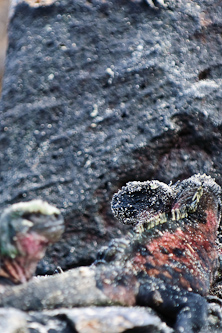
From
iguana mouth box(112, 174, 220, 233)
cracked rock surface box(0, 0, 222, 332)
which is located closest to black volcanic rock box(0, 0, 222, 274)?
cracked rock surface box(0, 0, 222, 332)

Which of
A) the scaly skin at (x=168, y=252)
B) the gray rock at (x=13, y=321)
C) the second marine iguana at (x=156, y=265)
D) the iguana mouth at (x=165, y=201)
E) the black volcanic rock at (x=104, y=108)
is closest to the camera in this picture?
the gray rock at (x=13, y=321)

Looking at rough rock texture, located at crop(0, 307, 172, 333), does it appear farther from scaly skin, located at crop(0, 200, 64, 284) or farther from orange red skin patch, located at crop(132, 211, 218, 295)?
orange red skin patch, located at crop(132, 211, 218, 295)

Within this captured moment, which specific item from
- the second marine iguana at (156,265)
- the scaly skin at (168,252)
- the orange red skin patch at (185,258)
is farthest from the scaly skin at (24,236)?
the orange red skin patch at (185,258)

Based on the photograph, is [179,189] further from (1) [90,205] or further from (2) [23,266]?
(1) [90,205]

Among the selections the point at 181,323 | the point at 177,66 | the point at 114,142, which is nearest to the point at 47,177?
the point at 114,142

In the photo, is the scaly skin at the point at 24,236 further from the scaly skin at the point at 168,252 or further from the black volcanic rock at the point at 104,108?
the black volcanic rock at the point at 104,108

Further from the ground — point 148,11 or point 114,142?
point 148,11

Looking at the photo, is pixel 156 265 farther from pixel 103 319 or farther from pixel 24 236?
pixel 24 236
